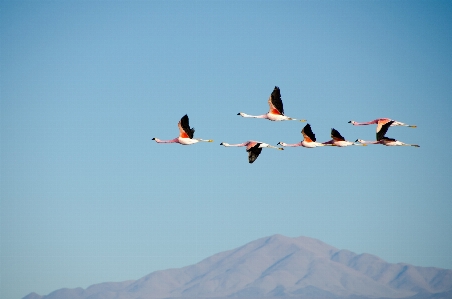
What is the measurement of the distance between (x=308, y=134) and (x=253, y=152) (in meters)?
5.68

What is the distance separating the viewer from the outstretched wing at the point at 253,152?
77188 mm

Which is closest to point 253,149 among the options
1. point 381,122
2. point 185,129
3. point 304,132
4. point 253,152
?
point 253,152

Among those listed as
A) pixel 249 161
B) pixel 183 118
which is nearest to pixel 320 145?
pixel 249 161

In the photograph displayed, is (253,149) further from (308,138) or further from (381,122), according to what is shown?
(381,122)

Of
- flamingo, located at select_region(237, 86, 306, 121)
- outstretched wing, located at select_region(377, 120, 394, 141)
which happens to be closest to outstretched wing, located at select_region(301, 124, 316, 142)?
flamingo, located at select_region(237, 86, 306, 121)

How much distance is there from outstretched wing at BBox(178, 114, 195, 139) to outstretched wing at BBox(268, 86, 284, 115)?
24.3 ft

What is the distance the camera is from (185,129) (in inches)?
2857

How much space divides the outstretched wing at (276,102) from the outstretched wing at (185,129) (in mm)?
7409

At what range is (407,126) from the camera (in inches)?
2699

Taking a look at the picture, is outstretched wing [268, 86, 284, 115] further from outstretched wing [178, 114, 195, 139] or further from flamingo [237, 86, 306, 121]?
outstretched wing [178, 114, 195, 139]

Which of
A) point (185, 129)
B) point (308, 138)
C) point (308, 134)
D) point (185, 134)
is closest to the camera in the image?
point (185, 129)

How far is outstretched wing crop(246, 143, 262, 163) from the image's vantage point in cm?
7719

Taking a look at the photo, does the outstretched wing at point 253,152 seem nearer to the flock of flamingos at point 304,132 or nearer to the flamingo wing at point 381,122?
the flock of flamingos at point 304,132

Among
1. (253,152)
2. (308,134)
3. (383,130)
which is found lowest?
(253,152)
